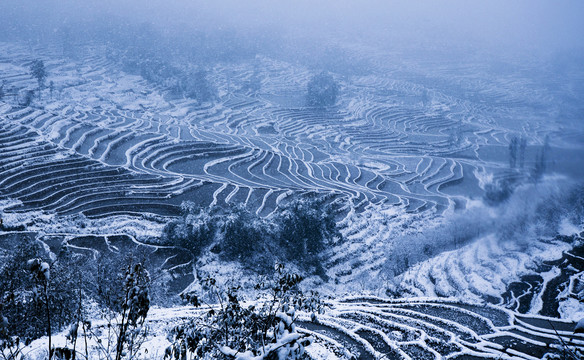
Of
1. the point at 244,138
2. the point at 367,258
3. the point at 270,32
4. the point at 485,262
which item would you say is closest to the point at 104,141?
the point at 244,138

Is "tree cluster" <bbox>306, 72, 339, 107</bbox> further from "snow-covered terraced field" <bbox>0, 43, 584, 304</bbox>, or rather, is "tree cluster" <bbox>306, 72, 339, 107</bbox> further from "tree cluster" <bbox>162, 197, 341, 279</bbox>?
"tree cluster" <bbox>162, 197, 341, 279</bbox>

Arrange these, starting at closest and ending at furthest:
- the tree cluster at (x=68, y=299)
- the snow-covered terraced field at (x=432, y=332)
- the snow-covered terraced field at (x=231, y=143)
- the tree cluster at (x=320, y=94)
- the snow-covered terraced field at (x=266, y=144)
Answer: the tree cluster at (x=68, y=299), the snow-covered terraced field at (x=432, y=332), the snow-covered terraced field at (x=266, y=144), the snow-covered terraced field at (x=231, y=143), the tree cluster at (x=320, y=94)

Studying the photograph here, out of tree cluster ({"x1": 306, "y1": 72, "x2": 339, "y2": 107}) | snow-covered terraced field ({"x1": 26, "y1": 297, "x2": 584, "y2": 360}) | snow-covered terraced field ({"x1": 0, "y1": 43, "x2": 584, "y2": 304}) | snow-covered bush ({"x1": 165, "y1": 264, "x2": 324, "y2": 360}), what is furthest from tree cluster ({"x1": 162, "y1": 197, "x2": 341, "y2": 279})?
tree cluster ({"x1": 306, "y1": 72, "x2": 339, "y2": 107})

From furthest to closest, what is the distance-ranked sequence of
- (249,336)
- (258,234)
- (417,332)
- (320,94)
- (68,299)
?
1. (320,94)
2. (258,234)
3. (68,299)
4. (417,332)
5. (249,336)

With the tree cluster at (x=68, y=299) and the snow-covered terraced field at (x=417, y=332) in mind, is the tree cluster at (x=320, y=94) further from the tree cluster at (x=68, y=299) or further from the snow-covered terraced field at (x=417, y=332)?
the snow-covered terraced field at (x=417, y=332)

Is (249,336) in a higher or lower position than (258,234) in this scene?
higher

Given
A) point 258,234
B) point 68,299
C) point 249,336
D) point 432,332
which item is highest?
point 249,336

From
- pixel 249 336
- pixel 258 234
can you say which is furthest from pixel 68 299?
pixel 258 234

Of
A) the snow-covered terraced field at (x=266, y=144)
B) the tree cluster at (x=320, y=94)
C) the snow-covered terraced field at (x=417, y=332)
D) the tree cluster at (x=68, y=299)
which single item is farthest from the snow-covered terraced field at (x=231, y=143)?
the snow-covered terraced field at (x=417, y=332)

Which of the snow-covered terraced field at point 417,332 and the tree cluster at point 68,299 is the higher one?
the tree cluster at point 68,299

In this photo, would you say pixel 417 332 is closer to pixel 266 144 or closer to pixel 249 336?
pixel 249 336

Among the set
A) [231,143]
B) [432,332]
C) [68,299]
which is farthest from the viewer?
[231,143]

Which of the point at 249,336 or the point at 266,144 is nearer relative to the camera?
the point at 249,336
